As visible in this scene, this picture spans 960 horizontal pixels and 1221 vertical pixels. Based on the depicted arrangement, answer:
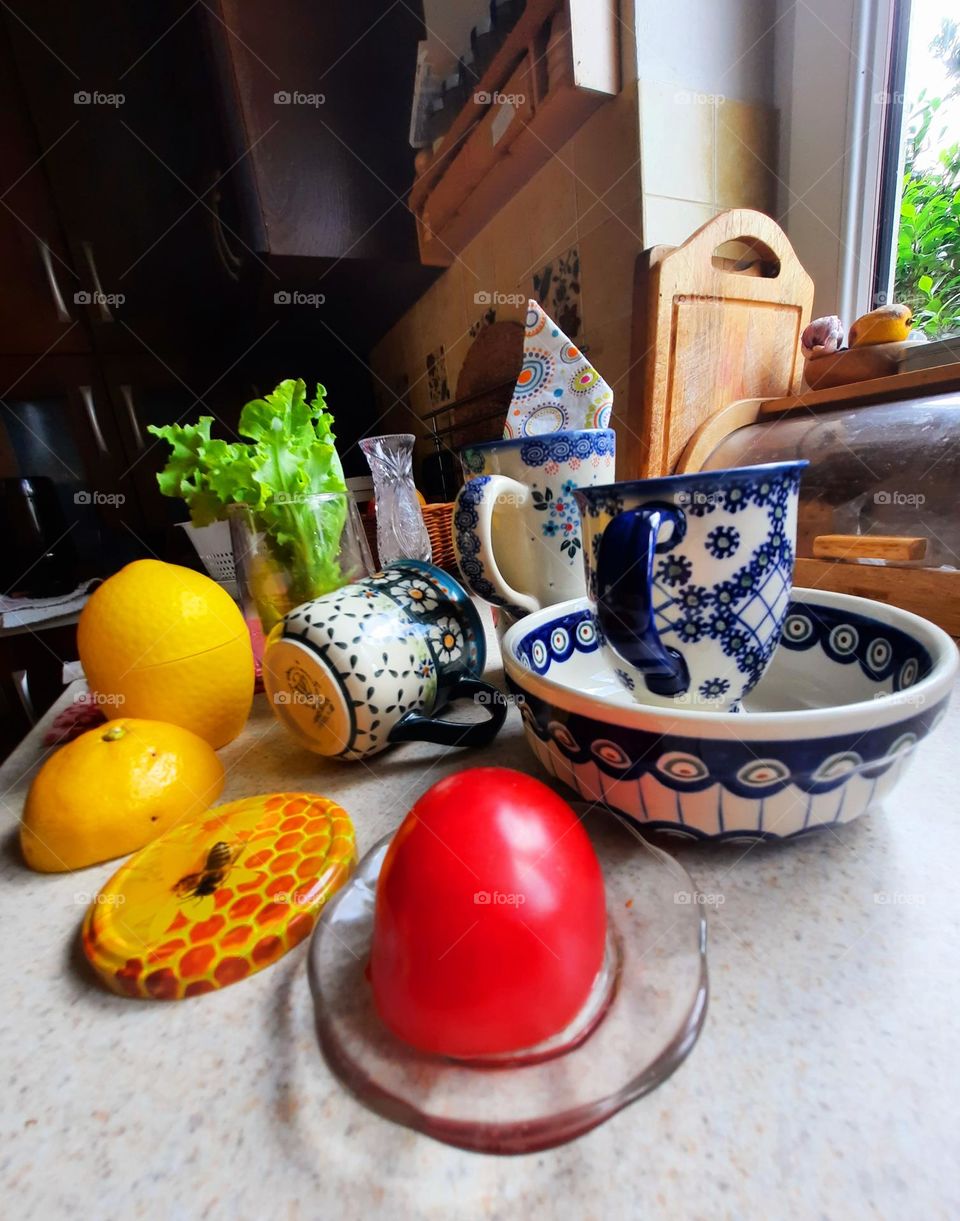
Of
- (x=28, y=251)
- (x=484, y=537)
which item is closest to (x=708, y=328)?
(x=484, y=537)

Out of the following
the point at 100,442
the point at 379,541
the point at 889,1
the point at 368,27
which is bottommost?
the point at 379,541

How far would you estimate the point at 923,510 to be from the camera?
0.45 meters

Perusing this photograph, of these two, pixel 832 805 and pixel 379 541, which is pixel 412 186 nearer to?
pixel 379 541

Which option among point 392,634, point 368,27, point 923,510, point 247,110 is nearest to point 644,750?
point 392,634

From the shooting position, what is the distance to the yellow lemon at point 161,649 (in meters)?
0.38

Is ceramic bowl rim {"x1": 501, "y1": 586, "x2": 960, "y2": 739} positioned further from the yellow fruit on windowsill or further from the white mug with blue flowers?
the yellow fruit on windowsill

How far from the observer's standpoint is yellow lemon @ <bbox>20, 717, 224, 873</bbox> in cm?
30

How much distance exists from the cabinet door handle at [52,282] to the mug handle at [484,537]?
1710 millimetres

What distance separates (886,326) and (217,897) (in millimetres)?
761

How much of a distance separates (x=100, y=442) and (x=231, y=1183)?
1.90m

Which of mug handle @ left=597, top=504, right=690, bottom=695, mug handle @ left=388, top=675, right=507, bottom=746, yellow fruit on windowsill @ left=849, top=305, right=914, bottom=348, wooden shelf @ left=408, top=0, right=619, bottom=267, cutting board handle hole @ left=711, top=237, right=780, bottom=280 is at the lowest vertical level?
A: mug handle @ left=388, top=675, right=507, bottom=746

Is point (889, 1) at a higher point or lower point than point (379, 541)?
higher

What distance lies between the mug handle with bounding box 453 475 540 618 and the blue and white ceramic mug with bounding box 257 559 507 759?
0.09ft

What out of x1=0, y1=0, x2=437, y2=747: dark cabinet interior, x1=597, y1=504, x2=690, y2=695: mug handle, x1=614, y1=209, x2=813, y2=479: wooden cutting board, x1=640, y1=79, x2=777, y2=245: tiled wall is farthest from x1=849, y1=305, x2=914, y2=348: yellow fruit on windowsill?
x1=0, y1=0, x2=437, y2=747: dark cabinet interior
